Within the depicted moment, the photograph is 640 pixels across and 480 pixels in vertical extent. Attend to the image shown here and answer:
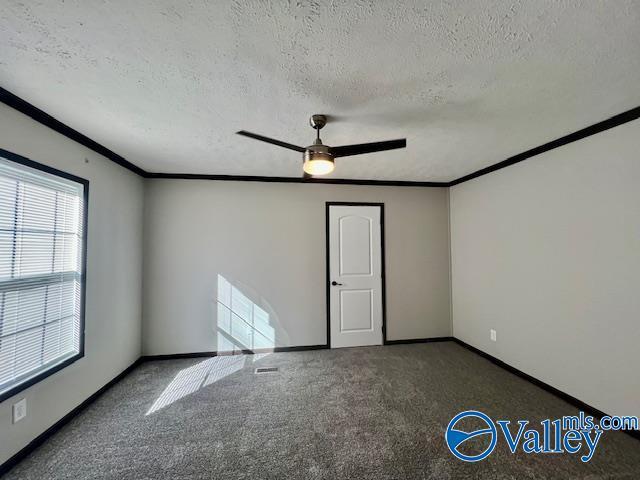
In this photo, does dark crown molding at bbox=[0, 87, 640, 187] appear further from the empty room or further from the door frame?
the door frame

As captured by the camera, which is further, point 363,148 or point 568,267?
point 568,267

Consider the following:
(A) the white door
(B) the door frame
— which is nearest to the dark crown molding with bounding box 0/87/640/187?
(B) the door frame

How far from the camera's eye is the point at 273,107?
6.13 feet

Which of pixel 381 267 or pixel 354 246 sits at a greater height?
pixel 354 246

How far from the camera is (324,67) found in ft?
4.83

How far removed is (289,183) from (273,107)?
191cm

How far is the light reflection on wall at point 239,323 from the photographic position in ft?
11.8

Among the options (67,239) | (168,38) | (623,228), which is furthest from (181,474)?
(623,228)

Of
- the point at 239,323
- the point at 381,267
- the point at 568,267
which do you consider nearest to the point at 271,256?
the point at 239,323

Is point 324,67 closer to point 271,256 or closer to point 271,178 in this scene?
point 271,178

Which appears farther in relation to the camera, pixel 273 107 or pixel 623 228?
pixel 623 228

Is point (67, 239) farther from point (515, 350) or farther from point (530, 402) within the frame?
point (515, 350)

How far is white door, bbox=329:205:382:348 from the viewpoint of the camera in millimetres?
3842

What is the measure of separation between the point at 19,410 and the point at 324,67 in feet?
9.58
